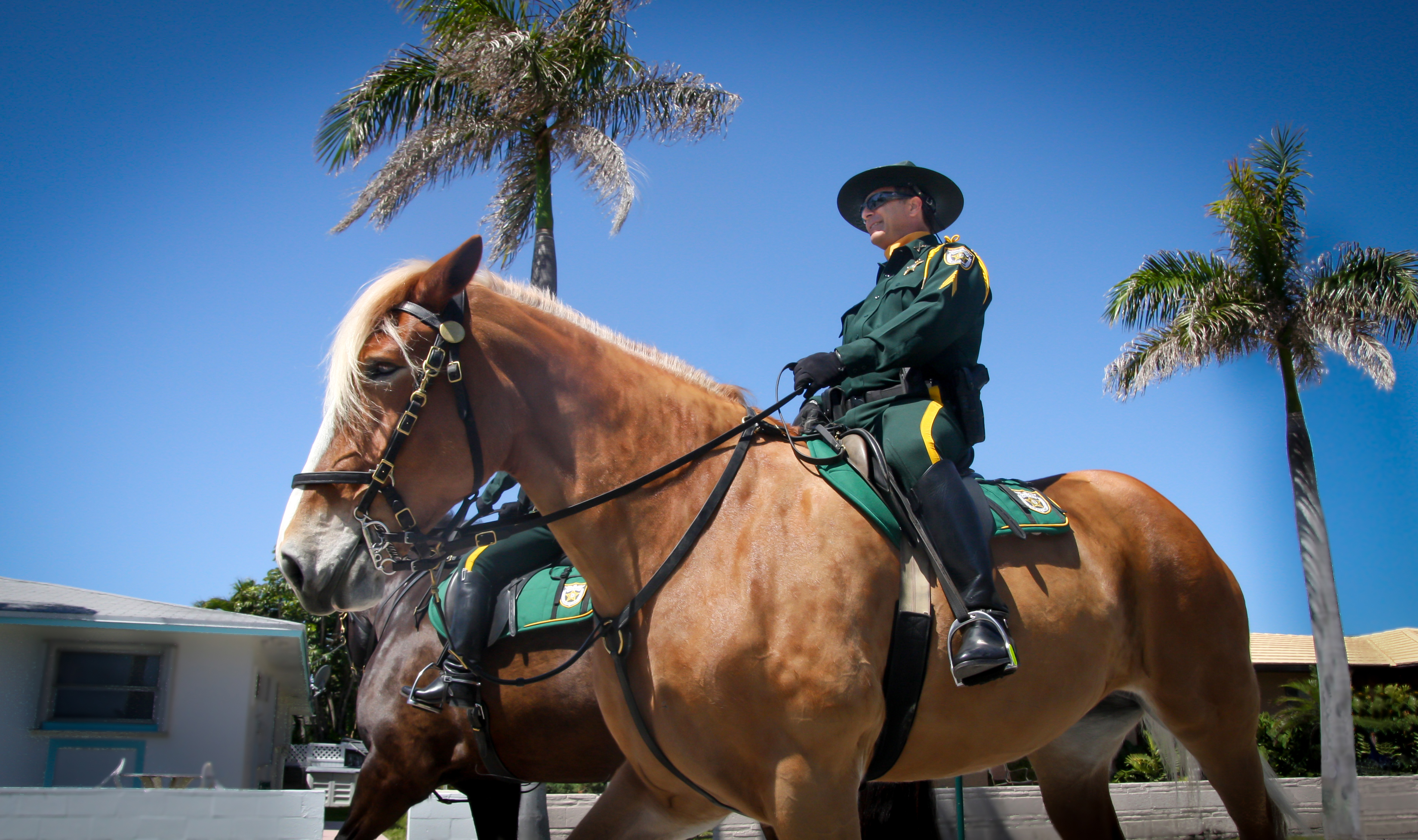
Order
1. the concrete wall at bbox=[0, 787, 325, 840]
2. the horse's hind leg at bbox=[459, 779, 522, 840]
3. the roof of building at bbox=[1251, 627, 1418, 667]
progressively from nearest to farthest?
the concrete wall at bbox=[0, 787, 325, 840] → the horse's hind leg at bbox=[459, 779, 522, 840] → the roof of building at bbox=[1251, 627, 1418, 667]

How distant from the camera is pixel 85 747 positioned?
14359 mm

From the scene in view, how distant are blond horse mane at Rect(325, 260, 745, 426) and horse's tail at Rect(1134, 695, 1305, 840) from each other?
259 cm

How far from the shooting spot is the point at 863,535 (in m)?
2.92

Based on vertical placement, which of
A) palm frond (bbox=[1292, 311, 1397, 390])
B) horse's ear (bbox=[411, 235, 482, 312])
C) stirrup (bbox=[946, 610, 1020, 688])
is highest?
palm frond (bbox=[1292, 311, 1397, 390])

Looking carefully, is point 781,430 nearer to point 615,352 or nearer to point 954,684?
point 615,352

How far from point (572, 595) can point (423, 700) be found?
1.03 meters

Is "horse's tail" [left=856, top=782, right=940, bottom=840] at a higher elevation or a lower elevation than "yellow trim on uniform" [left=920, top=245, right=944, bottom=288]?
lower

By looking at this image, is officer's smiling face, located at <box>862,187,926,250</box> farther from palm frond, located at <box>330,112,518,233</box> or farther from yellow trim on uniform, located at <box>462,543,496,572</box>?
palm frond, located at <box>330,112,518,233</box>

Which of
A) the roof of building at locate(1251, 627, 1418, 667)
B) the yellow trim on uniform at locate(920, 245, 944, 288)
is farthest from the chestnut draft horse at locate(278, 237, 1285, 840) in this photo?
the roof of building at locate(1251, 627, 1418, 667)

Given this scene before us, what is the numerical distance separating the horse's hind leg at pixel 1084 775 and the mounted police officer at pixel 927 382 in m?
1.68

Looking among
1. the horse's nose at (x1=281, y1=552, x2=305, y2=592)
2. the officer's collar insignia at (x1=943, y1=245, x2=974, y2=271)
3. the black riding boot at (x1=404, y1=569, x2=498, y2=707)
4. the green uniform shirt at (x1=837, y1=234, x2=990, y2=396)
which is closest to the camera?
the horse's nose at (x1=281, y1=552, x2=305, y2=592)

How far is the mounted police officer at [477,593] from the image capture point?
4.79 meters

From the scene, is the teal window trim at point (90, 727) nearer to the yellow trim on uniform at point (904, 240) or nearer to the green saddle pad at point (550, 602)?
the green saddle pad at point (550, 602)

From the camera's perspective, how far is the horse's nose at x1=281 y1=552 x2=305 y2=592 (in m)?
2.56
